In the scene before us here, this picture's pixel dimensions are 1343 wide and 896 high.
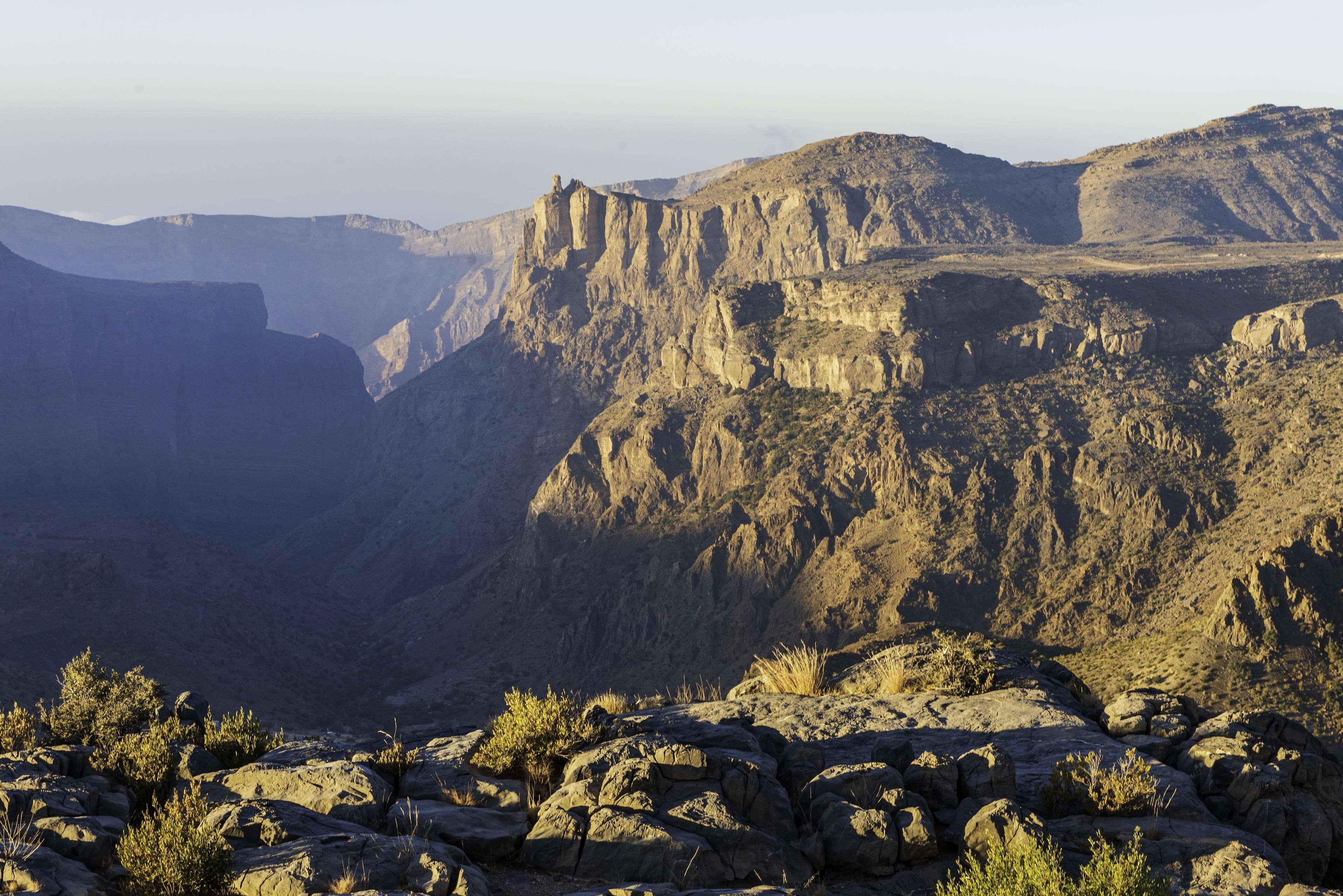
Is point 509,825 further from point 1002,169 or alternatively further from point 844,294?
point 1002,169

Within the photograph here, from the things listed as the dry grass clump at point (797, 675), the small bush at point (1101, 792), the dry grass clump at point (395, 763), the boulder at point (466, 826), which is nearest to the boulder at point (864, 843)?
the small bush at point (1101, 792)

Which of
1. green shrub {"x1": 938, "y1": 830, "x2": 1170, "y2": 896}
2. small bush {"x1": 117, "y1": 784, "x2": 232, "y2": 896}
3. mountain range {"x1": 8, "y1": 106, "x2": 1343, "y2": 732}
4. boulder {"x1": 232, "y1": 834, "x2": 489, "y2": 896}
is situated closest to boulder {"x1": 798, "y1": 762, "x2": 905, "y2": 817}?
green shrub {"x1": 938, "y1": 830, "x2": 1170, "y2": 896}

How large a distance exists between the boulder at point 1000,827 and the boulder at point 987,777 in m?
1.47

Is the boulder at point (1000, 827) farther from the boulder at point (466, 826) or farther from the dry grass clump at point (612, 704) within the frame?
the dry grass clump at point (612, 704)

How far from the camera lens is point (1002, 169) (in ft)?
641

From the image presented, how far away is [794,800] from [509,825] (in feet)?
15.8

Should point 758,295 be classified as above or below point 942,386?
above

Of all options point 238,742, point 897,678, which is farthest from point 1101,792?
point 238,742

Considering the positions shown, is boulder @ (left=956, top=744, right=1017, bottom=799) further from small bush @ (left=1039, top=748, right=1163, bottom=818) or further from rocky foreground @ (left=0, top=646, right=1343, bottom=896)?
small bush @ (left=1039, top=748, right=1163, bottom=818)

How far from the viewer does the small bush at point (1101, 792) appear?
19.8 metres

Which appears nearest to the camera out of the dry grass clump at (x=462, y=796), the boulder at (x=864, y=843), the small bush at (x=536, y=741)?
the boulder at (x=864, y=843)

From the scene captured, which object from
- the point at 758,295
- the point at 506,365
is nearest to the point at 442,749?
the point at 758,295

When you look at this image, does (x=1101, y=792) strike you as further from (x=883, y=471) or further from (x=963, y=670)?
(x=883, y=471)

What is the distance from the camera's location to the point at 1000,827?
60.2 feet
